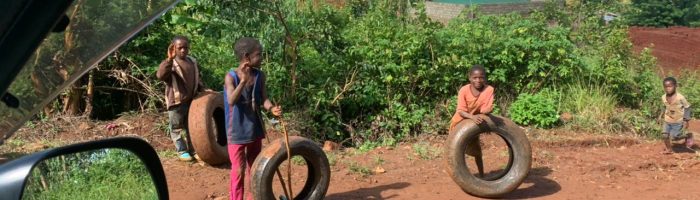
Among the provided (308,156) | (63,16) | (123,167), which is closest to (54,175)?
(123,167)

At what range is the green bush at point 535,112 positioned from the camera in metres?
9.23

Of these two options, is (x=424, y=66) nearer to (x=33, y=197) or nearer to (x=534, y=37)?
(x=534, y=37)

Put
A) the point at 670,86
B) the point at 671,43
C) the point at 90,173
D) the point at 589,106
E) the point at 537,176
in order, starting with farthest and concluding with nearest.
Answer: the point at 671,43, the point at 589,106, the point at 670,86, the point at 537,176, the point at 90,173

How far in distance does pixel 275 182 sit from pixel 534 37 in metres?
5.07

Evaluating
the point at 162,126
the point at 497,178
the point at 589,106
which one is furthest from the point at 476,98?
the point at 162,126

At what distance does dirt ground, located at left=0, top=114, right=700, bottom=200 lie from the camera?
6.61m

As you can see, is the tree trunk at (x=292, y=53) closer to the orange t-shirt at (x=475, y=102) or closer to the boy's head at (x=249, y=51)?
the orange t-shirt at (x=475, y=102)

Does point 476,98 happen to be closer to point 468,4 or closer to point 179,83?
point 179,83

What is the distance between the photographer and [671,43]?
27047 millimetres

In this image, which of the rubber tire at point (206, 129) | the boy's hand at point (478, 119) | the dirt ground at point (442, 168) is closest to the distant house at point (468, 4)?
the dirt ground at point (442, 168)

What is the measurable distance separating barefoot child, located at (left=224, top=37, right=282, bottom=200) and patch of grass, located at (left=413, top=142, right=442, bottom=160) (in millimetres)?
2740

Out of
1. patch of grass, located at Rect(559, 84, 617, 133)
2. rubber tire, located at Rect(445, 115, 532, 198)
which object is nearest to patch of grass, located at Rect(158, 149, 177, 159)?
rubber tire, located at Rect(445, 115, 532, 198)

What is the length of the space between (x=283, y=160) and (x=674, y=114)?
17.2ft

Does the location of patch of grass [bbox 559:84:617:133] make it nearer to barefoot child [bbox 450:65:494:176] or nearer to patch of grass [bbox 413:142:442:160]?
patch of grass [bbox 413:142:442:160]
